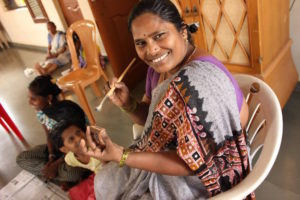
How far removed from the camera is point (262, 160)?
68 centimetres

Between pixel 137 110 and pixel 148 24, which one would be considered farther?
pixel 137 110

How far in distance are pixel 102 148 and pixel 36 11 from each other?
5.27 meters

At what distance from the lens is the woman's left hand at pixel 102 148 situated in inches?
26.8

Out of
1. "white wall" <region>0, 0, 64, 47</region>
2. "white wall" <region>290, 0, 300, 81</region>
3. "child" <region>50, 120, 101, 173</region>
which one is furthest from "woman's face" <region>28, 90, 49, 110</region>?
"white wall" <region>0, 0, 64, 47</region>

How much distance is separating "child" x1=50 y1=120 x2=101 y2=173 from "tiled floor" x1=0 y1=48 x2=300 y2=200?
1.81ft

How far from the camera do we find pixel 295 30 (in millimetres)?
1647

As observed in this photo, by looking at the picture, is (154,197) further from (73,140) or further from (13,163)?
(13,163)

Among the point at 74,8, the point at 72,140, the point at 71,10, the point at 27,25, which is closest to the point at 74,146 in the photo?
the point at 72,140

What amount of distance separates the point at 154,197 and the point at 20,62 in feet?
17.9

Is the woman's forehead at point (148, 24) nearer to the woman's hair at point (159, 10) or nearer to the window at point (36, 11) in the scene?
the woman's hair at point (159, 10)

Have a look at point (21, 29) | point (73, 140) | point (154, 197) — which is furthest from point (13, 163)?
point (21, 29)

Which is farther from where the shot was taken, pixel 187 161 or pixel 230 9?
pixel 230 9

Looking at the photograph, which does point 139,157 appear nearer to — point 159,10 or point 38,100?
point 159,10

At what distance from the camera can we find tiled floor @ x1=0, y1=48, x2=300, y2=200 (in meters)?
1.36
